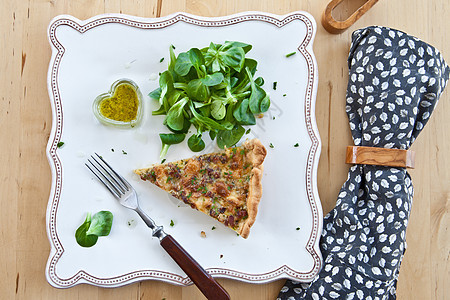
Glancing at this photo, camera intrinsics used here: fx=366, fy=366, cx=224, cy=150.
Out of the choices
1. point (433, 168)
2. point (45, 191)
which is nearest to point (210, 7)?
point (45, 191)

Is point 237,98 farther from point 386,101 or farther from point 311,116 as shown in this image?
point 386,101

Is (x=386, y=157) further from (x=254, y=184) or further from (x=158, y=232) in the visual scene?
(x=158, y=232)

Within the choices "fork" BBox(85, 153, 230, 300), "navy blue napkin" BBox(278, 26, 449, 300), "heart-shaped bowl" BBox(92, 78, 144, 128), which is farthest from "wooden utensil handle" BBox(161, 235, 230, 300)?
"heart-shaped bowl" BBox(92, 78, 144, 128)

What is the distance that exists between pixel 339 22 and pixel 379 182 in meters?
1.27

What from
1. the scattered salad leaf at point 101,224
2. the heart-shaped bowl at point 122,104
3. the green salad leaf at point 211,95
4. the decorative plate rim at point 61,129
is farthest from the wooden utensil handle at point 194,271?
the heart-shaped bowl at point 122,104

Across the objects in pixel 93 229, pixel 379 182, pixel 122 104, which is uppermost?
pixel 122 104

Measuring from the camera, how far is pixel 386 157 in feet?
9.00

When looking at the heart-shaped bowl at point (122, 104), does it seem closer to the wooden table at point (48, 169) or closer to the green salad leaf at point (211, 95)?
the green salad leaf at point (211, 95)

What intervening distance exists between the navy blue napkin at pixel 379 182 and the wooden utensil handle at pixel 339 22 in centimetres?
12

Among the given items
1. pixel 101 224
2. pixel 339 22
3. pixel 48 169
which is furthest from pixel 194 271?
pixel 339 22

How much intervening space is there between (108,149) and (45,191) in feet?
2.05

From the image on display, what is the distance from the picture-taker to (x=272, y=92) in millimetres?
2885

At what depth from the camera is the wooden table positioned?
2922 mm

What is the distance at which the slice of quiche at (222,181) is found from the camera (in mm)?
2691
